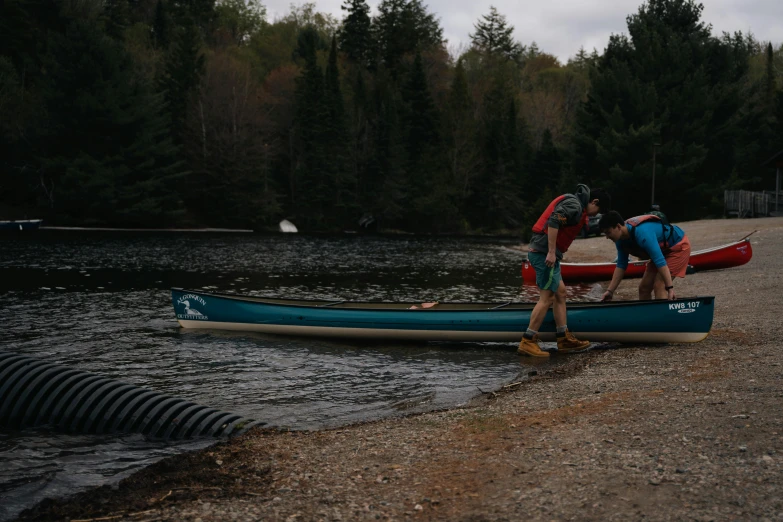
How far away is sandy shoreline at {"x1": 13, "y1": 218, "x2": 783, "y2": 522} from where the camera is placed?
16.9 feet

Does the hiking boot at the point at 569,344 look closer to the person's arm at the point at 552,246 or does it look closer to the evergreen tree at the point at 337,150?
the person's arm at the point at 552,246

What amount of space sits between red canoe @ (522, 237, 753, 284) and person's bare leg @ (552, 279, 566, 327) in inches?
393

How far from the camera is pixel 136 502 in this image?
5.65 m

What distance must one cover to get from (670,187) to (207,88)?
42.7 meters

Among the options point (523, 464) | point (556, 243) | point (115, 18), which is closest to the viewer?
point (523, 464)

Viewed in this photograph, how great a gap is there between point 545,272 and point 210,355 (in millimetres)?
5778

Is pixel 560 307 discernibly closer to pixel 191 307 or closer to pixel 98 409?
pixel 98 409

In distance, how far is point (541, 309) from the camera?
11.5m

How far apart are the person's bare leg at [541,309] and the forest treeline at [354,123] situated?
39830 mm

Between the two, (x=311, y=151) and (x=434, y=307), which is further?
(x=311, y=151)

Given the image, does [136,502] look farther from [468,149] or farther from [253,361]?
[468,149]

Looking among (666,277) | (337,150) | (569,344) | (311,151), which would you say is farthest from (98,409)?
(337,150)

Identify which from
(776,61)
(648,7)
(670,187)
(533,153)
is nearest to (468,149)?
(533,153)

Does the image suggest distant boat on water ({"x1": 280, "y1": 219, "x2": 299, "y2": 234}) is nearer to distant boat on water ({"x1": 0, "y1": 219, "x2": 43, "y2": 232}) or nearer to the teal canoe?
distant boat on water ({"x1": 0, "y1": 219, "x2": 43, "y2": 232})
